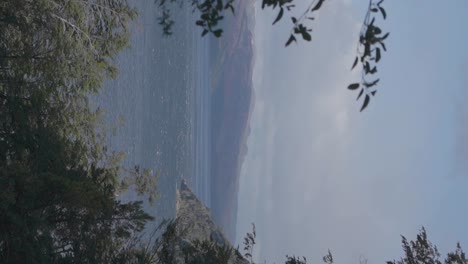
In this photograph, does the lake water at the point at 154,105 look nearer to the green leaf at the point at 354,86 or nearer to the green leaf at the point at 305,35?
the green leaf at the point at 305,35

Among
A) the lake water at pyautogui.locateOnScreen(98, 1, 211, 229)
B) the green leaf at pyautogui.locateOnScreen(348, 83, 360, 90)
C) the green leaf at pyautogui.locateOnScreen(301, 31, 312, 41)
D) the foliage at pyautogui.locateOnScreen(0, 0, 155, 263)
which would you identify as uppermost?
the lake water at pyautogui.locateOnScreen(98, 1, 211, 229)

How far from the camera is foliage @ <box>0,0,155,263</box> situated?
10.0 m

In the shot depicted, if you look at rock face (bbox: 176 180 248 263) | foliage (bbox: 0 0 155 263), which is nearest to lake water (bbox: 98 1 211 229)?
rock face (bbox: 176 180 248 263)

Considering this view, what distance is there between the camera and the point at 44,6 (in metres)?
13.4

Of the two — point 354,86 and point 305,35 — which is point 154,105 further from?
point 354,86

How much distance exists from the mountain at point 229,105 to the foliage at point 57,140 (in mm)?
106825

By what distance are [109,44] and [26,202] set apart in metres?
6.86

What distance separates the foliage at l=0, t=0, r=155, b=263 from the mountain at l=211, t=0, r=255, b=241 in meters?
107

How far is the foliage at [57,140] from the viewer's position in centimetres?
1000

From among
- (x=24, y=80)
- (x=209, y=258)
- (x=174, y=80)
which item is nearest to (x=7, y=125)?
(x=24, y=80)

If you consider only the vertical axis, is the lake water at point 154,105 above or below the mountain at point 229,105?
below

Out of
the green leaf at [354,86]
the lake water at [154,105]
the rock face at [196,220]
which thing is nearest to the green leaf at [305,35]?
the green leaf at [354,86]

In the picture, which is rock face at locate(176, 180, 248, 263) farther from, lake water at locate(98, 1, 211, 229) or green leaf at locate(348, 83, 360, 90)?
green leaf at locate(348, 83, 360, 90)

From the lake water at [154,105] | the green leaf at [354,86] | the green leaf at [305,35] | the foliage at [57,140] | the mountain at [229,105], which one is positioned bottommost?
the green leaf at [354,86]
